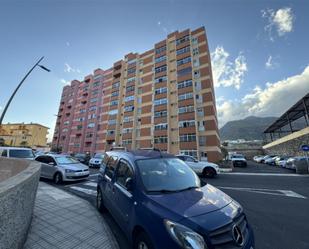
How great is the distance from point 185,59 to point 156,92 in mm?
9310

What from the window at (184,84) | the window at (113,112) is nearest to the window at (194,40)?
the window at (184,84)

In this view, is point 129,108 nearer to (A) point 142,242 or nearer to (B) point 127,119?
(B) point 127,119

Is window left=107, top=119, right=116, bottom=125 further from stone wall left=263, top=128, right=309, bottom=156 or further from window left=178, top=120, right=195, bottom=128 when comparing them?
stone wall left=263, top=128, right=309, bottom=156

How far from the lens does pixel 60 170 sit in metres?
8.96

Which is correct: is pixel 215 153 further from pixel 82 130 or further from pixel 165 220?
pixel 82 130

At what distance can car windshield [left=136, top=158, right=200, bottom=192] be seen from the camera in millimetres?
2846

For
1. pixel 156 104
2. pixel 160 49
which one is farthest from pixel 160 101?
pixel 160 49

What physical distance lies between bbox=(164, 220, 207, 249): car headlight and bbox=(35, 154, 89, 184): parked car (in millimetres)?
8888

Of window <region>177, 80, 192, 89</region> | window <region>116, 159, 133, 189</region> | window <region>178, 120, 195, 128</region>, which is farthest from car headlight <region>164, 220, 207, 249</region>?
window <region>177, 80, 192, 89</region>

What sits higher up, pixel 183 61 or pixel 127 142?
pixel 183 61

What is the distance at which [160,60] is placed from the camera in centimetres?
3603

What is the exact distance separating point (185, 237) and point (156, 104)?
106 feet

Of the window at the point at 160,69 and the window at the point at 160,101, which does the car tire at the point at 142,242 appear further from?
the window at the point at 160,69

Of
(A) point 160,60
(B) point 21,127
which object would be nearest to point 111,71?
(A) point 160,60
